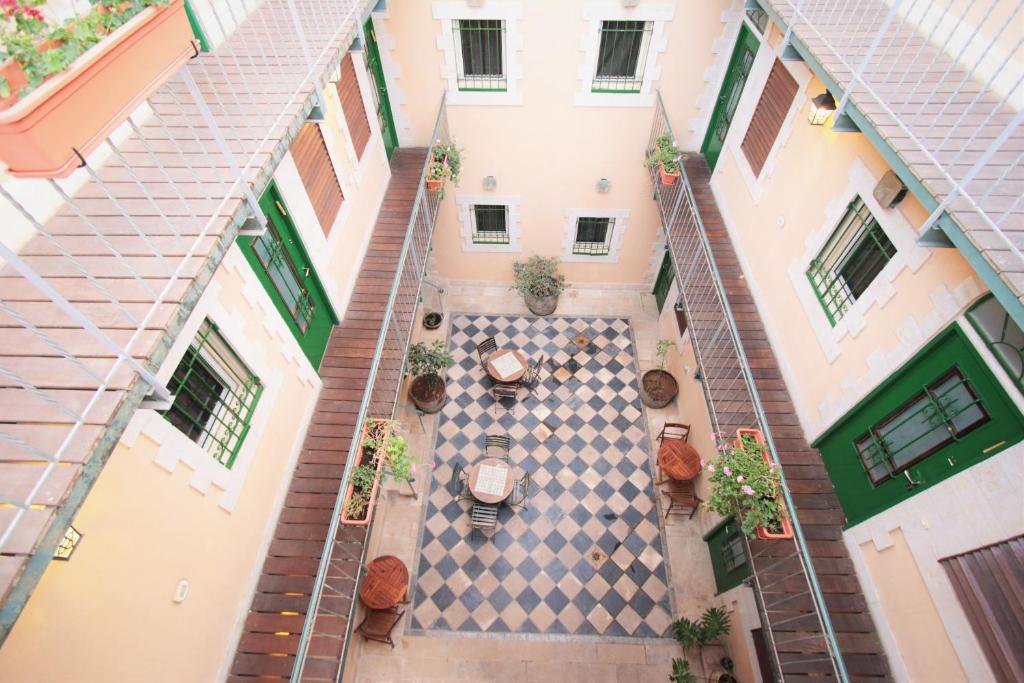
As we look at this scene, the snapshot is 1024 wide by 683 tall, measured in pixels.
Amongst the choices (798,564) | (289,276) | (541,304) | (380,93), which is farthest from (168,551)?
(541,304)

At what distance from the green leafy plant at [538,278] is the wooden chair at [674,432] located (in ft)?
12.4

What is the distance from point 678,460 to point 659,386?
1.77 metres

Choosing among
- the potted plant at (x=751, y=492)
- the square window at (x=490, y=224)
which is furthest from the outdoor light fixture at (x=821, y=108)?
the square window at (x=490, y=224)

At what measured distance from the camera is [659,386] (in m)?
9.41

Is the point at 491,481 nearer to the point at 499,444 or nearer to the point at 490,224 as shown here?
the point at 499,444

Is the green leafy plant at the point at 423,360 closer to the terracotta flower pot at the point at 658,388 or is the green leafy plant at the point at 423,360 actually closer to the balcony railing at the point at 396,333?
the balcony railing at the point at 396,333

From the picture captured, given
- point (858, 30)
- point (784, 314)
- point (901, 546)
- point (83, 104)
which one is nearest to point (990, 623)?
point (901, 546)

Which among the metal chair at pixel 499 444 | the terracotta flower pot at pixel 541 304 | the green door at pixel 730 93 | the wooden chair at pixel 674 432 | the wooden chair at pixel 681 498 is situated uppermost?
the green door at pixel 730 93

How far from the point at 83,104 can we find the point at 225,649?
4.61 metres

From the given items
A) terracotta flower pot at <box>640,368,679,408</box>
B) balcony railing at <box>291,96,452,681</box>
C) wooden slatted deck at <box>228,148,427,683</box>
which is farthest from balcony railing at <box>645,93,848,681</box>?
wooden slatted deck at <box>228,148,427,683</box>

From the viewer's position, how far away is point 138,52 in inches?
112

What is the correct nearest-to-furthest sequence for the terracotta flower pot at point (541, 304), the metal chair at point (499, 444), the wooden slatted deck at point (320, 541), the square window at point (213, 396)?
1. the square window at point (213, 396)
2. the wooden slatted deck at point (320, 541)
3. the metal chair at point (499, 444)
4. the terracotta flower pot at point (541, 304)

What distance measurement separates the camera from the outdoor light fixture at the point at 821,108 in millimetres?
5254

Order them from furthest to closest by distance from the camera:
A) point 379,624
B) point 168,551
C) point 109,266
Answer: point 379,624 → point 168,551 → point 109,266
